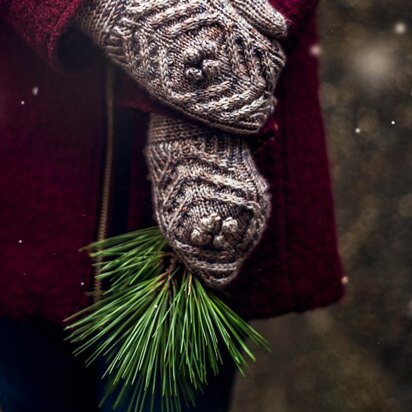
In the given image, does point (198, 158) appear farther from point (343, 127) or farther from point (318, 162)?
point (343, 127)

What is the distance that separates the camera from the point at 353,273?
145cm

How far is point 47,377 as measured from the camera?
83 cm

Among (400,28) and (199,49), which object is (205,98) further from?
(400,28)

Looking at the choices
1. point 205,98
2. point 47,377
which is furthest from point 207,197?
point 47,377

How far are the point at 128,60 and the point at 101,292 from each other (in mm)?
277

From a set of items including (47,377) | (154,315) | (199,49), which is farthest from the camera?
(47,377)

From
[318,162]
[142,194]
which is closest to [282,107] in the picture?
[318,162]

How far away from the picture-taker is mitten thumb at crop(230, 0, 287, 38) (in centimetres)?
61

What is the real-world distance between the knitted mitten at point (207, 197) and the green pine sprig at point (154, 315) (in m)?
0.06

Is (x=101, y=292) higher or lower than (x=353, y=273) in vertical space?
higher

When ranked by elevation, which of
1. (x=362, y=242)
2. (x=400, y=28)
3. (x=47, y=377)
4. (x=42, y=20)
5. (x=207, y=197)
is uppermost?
(x=42, y=20)

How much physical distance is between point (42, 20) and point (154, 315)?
12.7 inches

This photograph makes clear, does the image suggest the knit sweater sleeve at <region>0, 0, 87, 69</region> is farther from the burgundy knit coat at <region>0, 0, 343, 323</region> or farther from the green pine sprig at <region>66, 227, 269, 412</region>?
the green pine sprig at <region>66, 227, 269, 412</region>

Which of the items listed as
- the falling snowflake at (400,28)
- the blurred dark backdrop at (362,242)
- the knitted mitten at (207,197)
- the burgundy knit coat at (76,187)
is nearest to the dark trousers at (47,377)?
the burgundy knit coat at (76,187)
